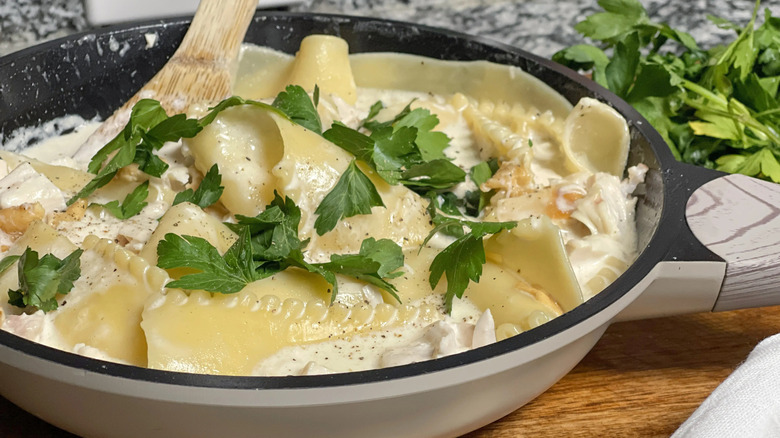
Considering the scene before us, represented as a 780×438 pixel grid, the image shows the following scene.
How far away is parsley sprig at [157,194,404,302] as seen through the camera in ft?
4.17

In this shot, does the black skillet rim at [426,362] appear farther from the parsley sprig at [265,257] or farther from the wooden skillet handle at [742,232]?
the parsley sprig at [265,257]

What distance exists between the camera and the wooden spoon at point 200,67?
6.32 feet

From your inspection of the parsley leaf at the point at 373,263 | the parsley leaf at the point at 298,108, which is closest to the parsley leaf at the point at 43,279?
the parsley leaf at the point at 373,263

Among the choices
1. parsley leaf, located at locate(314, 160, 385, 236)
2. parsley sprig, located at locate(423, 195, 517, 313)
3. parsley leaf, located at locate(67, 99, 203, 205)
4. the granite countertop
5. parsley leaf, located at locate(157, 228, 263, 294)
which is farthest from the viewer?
the granite countertop

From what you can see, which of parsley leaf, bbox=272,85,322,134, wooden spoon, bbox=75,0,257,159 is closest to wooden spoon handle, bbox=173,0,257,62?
wooden spoon, bbox=75,0,257,159

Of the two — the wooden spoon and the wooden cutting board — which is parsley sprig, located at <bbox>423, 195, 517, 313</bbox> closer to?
the wooden cutting board

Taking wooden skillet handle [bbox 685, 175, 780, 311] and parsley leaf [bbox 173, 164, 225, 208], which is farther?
parsley leaf [bbox 173, 164, 225, 208]

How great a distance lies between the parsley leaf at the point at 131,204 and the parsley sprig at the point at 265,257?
0.25 m

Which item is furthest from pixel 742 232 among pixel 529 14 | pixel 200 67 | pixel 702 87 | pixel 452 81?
pixel 529 14

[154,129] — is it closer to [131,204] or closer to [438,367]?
[131,204]

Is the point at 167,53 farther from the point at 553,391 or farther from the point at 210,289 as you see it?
the point at 553,391

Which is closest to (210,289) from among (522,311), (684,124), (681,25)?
(522,311)

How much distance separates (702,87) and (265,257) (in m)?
1.32

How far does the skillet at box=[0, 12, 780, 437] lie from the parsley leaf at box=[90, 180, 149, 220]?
17.8 inches
